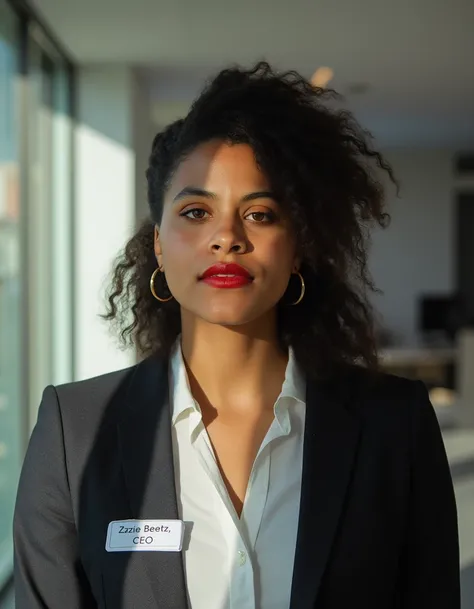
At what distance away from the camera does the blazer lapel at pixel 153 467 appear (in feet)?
4.24

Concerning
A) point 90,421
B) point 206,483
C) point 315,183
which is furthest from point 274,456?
point 315,183

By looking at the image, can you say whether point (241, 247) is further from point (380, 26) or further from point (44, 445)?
point (380, 26)

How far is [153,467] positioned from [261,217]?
476mm

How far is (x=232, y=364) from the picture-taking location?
1.47 m

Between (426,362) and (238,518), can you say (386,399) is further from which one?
(426,362)

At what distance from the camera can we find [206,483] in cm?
137

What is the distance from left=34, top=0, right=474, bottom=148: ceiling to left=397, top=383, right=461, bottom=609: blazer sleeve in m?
3.10

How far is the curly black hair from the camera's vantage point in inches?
55.7

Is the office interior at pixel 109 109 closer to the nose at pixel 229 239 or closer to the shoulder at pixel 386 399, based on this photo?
the shoulder at pixel 386 399

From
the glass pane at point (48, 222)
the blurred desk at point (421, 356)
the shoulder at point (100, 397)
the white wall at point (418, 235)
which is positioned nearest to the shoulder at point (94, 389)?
the shoulder at point (100, 397)

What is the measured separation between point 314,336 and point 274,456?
28cm

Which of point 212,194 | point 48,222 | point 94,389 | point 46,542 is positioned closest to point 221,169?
point 212,194

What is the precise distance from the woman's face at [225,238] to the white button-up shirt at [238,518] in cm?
21

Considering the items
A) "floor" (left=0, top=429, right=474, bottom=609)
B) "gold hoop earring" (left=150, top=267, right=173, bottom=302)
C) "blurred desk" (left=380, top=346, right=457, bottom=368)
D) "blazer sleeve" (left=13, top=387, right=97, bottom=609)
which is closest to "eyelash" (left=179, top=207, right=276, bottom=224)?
"gold hoop earring" (left=150, top=267, right=173, bottom=302)
